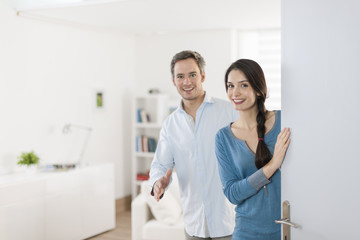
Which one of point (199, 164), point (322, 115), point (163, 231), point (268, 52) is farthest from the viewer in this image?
point (268, 52)

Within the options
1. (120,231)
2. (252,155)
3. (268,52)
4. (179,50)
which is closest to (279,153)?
(252,155)

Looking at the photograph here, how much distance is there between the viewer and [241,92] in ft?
6.35

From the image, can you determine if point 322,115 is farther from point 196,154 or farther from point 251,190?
point 196,154

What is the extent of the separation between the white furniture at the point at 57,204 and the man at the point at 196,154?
1.94 meters

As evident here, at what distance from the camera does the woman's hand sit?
1.81m

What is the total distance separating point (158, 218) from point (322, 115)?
8.92ft

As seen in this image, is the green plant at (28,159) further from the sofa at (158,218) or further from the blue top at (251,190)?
the blue top at (251,190)

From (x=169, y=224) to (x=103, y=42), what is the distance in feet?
9.22

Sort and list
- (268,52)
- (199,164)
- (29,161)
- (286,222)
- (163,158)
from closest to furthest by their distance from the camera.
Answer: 1. (286,222)
2. (199,164)
3. (163,158)
4. (29,161)
5. (268,52)

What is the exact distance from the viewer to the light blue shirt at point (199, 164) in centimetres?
248

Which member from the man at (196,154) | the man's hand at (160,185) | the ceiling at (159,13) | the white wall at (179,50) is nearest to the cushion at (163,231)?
the man at (196,154)

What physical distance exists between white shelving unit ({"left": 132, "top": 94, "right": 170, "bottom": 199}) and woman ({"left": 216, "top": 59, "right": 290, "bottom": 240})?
393 cm

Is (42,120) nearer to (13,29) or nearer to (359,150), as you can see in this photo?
(13,29)

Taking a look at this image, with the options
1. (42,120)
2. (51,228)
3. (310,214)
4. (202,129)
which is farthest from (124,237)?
(310,214)
